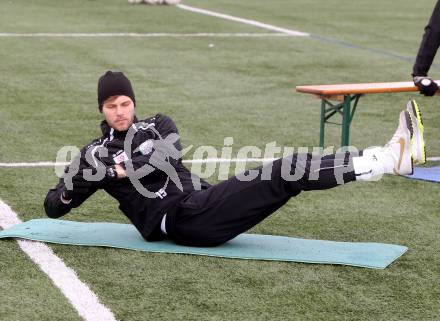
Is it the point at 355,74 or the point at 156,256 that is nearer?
the point at 156,256

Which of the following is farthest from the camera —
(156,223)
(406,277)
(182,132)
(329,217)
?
(182,132)

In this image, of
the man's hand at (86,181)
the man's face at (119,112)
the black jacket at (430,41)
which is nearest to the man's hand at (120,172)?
the man's hand at (86,181)

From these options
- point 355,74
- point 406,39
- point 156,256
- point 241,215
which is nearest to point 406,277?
point 241,215

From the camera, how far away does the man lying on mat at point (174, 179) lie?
6609 mm

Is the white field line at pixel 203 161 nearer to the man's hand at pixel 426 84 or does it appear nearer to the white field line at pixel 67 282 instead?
the man's hand at pixel 426 84

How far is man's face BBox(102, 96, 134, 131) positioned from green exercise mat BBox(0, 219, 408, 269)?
771 millimetres

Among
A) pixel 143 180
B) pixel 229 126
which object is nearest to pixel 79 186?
pixel 143 180

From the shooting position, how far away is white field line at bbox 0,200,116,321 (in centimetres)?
569

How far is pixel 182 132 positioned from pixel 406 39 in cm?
892

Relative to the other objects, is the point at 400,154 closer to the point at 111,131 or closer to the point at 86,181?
the point at 111,131

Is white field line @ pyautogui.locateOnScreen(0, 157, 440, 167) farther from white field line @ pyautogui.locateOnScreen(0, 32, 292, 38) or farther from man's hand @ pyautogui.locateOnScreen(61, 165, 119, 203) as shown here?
white field line @ pyautogui.locateOnScreen(0, 32, 292, 38)

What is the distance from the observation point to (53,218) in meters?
7.28

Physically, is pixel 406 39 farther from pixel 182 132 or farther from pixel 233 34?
pixel 182 132

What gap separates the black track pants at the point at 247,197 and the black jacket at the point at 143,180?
0.37 feet
